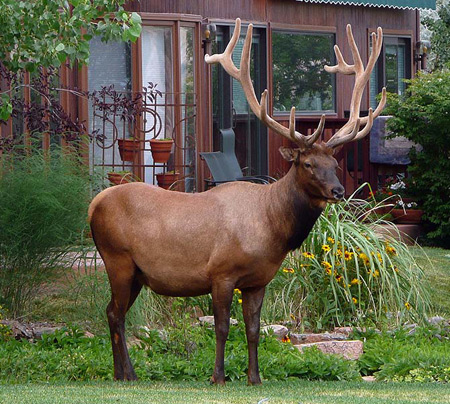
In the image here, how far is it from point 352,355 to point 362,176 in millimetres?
7661

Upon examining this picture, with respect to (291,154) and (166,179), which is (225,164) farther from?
(291,154)

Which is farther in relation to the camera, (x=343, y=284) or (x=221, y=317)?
(x=343, y=284)

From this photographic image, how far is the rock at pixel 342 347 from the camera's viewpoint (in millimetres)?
9179

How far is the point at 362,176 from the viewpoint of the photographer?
1653cm

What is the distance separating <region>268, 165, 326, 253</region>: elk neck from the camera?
7445 millimetres

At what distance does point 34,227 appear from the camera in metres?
9.69

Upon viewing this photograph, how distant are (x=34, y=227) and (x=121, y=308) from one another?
84.1 inches

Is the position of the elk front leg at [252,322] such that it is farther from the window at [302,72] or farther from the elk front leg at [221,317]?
the window at [302,72]

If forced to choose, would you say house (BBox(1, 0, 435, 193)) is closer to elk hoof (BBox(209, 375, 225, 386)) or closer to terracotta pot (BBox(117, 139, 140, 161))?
terracotta pot (BBox(117, 139, 140, 161))

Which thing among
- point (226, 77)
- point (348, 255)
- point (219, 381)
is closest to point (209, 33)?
point (226, 77)

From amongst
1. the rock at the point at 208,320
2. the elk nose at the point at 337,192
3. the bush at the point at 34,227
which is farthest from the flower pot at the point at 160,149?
the elk nose at the point at 337,192

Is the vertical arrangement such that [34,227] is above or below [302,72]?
below

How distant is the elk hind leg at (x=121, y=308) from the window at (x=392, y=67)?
1096 cm

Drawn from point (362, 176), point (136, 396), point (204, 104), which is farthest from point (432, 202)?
point (136, 396)
